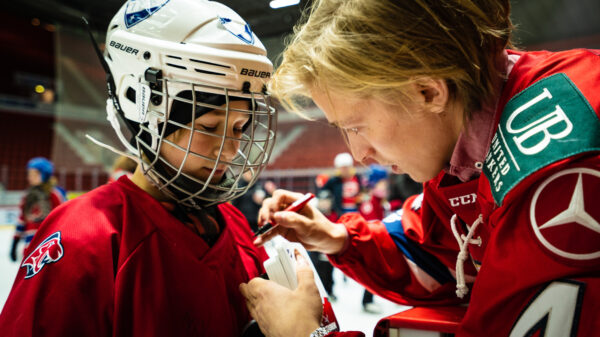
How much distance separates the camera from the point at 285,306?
0.71 metres

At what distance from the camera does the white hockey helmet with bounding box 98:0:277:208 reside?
31.0 inches

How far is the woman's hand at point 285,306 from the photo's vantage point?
26.8 inches

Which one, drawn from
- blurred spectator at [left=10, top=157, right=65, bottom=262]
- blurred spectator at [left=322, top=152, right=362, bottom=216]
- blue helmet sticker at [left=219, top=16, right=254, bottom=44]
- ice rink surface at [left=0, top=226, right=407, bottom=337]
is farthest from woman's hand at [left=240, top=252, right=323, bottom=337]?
blurred spectator at [left=10, top=157, right=65, bottom=262]

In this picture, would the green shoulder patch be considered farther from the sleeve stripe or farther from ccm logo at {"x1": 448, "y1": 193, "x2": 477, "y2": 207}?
the sleeve stripe

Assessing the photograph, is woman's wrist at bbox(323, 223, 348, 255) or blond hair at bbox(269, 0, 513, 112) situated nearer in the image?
blond hair at bbox(269, 0, 513, 112)

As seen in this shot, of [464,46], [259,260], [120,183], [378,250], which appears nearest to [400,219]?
[378,250]

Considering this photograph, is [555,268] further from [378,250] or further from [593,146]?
[378,250]

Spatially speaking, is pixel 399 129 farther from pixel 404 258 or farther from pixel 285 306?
pixel 404 258

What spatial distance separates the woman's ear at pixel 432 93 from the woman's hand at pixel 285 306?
399 millimetres

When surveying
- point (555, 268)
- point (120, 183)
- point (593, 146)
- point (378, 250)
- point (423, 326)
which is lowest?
point (378, 250)

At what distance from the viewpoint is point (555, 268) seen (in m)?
0.47

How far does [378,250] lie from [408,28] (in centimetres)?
70

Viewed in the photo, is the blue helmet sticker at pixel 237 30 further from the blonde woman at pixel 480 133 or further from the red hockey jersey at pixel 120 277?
the red hockey jersey at pixel 120 277

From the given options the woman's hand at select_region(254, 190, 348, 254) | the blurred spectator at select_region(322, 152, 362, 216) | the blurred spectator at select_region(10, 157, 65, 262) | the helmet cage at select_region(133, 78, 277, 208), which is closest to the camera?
the helmet cage at select_region(133, 78, 277, 208)
